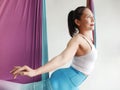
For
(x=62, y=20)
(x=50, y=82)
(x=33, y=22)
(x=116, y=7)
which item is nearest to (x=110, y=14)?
(x=116, y=7)

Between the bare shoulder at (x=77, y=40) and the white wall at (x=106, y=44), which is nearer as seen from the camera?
the bare shoulder at (x=77, y=40)

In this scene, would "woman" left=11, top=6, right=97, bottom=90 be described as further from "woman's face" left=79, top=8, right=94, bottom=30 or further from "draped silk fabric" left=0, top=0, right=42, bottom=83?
"draped silk fabric" left=0, top=0, right=42, bottom=83

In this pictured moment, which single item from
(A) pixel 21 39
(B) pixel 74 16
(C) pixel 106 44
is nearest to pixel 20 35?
(A) pixel 21 39

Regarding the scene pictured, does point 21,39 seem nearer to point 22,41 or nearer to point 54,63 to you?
point 22,41

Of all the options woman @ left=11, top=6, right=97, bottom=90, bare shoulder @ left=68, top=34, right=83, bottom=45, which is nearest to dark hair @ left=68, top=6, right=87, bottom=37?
woman @ left=11, top=6, right=97, bottom=90

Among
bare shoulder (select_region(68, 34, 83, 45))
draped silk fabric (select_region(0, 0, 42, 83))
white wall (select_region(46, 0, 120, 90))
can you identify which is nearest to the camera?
bare shoulder (select_region(68, 34, 83, 45))

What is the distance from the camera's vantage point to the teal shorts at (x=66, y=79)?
49.5 inches

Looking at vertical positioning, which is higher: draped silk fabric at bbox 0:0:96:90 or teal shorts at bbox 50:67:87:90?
draped silk fabric at bbox 0:0:96:90

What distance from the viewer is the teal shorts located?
4.12 ft

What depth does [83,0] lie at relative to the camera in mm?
1814

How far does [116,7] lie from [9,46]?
1024 mm

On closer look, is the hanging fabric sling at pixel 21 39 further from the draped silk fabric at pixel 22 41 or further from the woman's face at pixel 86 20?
the woman's face at pixel 86 20

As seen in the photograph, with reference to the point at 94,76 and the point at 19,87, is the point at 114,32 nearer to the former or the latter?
the point at 94,76

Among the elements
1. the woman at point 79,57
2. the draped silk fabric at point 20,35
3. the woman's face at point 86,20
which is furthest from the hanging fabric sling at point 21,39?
the woman's face at point 86,20
